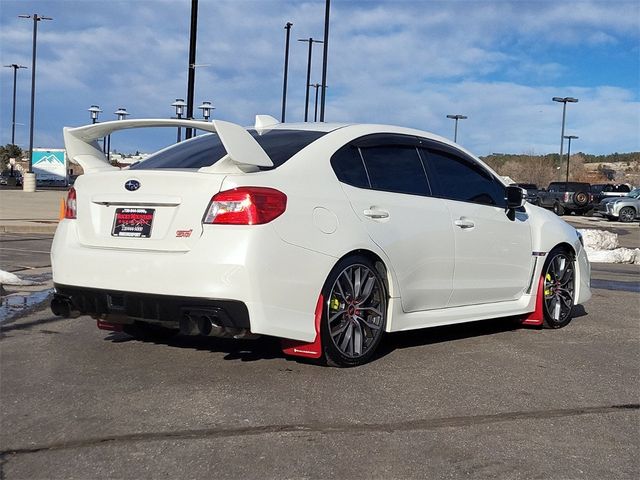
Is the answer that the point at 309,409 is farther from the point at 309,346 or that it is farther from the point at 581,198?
the point at 581,198

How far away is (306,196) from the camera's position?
469 cm

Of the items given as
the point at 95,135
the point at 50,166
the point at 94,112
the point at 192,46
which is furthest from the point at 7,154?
the point at 95,135

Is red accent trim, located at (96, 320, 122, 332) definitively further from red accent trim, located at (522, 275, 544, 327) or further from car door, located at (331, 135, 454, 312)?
red accent trim, located at (522, 275, 544, 327)

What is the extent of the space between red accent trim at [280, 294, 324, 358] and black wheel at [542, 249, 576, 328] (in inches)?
109

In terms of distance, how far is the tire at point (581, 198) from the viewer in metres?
40.1

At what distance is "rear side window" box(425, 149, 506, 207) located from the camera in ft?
19.3

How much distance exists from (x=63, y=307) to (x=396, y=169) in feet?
8.22

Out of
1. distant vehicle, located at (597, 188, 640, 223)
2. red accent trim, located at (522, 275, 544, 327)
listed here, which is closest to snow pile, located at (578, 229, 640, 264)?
red accent trim, located at (522, 275, 544, 327)

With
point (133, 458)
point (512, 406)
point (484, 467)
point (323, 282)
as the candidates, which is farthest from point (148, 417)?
point (512, 406)

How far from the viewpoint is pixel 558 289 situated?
22.5ft

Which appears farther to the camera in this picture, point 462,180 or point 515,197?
point 515,197

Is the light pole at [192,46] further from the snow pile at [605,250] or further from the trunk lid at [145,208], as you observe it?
the trunk lid at [145,208]

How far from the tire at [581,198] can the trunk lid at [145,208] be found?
3833cm

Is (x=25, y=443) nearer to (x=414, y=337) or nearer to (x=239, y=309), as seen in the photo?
(x=239, y=309)
